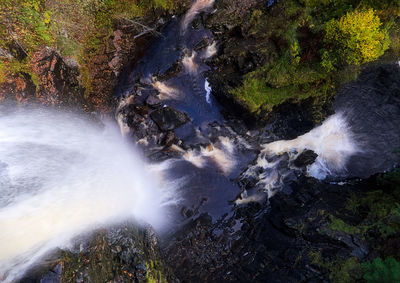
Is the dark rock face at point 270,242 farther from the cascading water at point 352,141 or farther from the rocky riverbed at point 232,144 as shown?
the cascading water at point 352,141

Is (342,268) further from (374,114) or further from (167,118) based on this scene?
(167,118)

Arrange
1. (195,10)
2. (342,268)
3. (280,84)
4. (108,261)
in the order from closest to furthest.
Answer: (108,261) → (342,268) → (280,84) → (195,10)

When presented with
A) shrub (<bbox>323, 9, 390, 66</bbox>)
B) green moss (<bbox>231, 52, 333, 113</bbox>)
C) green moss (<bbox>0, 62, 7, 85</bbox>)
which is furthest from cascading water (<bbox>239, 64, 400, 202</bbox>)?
green moss (<bbox>0, 62, 7, 85</bbox>)

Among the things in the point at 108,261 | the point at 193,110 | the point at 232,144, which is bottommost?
the point at 108,261

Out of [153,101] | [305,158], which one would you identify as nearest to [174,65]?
[153,101]

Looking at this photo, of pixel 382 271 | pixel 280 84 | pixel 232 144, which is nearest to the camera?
pixel 382 271

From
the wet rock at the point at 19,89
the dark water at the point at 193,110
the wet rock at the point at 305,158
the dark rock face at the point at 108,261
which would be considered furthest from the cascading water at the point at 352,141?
the wet rock at the point at 19,89

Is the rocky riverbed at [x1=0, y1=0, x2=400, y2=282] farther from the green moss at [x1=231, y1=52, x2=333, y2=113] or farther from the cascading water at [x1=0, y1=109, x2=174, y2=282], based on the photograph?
the cascading water at [x1=0, y1=109, x2=174, y2=282]

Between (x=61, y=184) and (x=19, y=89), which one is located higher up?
(x=19, y=89)
